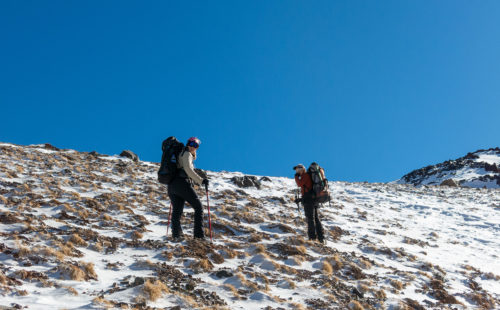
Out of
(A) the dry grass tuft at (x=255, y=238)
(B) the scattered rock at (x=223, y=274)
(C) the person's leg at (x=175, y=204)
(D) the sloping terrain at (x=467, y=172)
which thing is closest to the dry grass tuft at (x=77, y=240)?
(C) the person's leg at (x=175, y=204)

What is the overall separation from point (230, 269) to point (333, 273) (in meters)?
2.48

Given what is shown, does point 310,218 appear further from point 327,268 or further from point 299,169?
point 327,268

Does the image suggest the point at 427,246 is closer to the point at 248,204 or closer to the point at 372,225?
the point at 372,225

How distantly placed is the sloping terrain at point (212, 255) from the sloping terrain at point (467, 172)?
128 feet

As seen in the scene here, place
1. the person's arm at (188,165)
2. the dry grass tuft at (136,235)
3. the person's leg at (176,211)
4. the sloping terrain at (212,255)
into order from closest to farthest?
the sloping terrain at (212,255), the person's arm at (188,165), the person's leg at (176,211), the dry grass tuft at (136,235)

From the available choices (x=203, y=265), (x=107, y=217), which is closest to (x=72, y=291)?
(x=203, y=265)

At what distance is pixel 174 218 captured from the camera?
8.44 m

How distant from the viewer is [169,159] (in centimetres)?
814

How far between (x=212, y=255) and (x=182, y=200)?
5.37 ft

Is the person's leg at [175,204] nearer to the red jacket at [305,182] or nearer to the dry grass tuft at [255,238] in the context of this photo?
the dry grass tuft at [255,238]

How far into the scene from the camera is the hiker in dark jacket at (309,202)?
34.1 feet

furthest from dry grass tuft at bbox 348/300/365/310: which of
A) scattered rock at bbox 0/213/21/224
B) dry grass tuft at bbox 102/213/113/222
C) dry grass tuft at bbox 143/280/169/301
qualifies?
scattered rock at bbox 0/213/21/224

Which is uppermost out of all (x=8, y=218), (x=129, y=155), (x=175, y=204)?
(x=129, y=155)

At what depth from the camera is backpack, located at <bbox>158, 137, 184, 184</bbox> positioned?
8.06 meters
